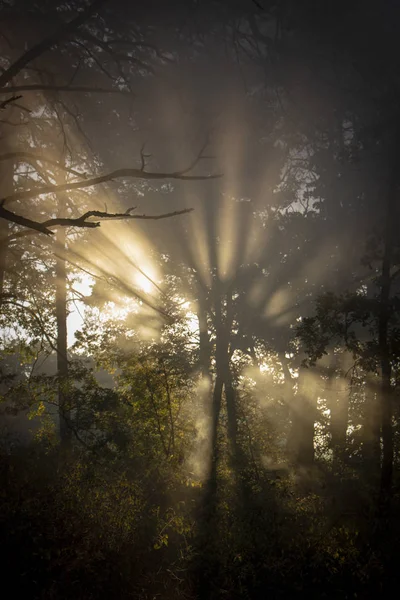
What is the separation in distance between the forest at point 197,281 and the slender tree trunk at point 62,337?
0.15 meters

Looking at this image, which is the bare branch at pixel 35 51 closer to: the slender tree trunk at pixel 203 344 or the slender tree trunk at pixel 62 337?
the slender tree trunk at pixel 62 337

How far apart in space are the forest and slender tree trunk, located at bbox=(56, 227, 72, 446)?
0.49 ft

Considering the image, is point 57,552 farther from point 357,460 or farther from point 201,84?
point 357,460

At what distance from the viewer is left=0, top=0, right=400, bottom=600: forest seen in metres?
6.36

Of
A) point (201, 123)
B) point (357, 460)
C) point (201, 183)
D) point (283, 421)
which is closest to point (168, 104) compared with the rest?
point (201, 123)

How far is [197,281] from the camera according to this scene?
2152 cm

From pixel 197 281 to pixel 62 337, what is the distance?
766 cm

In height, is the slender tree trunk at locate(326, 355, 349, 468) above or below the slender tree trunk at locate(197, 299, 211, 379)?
below

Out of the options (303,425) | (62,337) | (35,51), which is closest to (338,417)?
(303,425)

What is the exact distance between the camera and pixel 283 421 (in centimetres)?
2889

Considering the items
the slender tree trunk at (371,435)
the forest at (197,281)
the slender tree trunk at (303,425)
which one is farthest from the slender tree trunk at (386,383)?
the slender tree trunk at (303,425)

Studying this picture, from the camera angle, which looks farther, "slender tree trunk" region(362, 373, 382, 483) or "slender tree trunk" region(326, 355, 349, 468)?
"slender tree trunk" region(326, 355, 349, 468)

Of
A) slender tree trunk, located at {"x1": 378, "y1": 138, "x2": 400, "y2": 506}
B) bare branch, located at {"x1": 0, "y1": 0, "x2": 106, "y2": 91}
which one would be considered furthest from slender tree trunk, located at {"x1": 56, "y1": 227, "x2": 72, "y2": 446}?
slender tree trunk, located at {"x1": 378, "y1": 138, "x2": 400, "y2": 506}

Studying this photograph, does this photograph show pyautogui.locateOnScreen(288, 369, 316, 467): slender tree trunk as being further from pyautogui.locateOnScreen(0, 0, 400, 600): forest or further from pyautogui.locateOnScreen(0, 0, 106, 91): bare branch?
pyautogui.locateOnScreen(0, 0, 106, 91): bare branch
